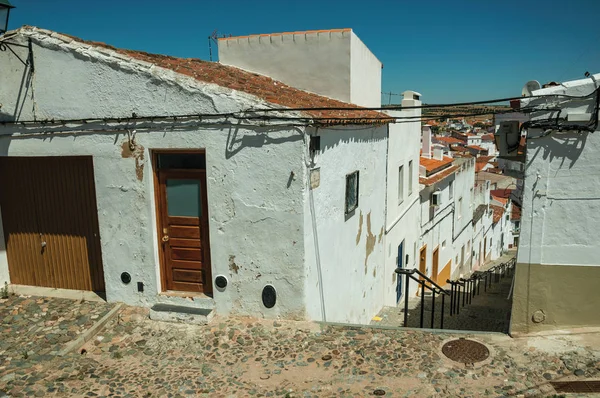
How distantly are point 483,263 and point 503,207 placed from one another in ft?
21.0

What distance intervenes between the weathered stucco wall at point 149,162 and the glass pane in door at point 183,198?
0.98 ft

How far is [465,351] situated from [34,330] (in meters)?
6.07

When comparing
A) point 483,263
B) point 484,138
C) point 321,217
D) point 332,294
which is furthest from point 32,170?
point 484,138

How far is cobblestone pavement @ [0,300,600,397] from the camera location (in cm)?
487

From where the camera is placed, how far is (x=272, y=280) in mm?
6109

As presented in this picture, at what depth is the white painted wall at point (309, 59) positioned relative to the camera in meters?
10.2

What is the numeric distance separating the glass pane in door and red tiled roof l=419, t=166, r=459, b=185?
36.9 ft

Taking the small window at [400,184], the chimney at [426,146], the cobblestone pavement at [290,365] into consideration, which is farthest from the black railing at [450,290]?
the chimney at [426,146]

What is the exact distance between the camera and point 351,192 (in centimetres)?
789

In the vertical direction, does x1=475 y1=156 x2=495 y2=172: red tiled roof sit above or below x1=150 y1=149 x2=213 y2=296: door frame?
below

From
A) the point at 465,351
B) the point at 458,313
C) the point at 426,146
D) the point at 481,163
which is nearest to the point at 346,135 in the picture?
the point at 465,351

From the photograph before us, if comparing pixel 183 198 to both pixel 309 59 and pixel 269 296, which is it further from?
pixel 309 59

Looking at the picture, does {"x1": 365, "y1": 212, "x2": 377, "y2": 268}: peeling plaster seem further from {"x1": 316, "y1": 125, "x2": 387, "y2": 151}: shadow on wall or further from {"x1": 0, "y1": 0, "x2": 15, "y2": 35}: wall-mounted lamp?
{"x1": 0, "y1": 0, "x2": 15, "y2": 35}: wall-mounted lamp

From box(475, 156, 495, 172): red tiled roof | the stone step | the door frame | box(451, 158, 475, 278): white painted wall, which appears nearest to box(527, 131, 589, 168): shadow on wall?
the door frame
